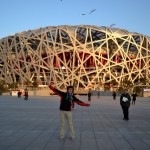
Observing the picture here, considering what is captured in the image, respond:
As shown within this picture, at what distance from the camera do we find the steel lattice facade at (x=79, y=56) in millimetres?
75250

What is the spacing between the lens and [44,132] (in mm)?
9734

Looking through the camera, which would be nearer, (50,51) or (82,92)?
(82,92)

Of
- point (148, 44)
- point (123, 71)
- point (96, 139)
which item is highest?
point (148, 44)

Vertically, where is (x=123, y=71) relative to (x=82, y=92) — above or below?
above

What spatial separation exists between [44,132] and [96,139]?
1.90 metres

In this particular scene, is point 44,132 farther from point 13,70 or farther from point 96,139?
point 13,70

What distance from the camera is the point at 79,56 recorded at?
76125 millimetres

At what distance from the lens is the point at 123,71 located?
77500mm

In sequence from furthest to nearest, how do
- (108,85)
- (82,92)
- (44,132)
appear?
(108,85), (82,92), (44,132)

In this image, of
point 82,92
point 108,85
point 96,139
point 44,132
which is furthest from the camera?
point 108,85

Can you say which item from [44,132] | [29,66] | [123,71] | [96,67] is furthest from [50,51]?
[44,132]

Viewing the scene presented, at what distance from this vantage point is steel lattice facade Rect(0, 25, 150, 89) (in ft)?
247

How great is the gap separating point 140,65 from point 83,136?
234 ft

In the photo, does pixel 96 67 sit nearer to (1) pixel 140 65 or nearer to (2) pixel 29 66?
(1) pixel 140 65
